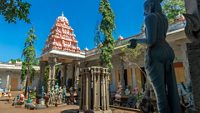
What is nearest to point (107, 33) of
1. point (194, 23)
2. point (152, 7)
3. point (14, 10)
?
point (14, 10)

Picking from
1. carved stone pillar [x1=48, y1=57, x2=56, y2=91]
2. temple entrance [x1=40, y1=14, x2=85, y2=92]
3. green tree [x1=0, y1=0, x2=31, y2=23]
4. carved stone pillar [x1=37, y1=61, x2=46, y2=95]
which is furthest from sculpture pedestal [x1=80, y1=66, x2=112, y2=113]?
carved stone pillar [x1=37, y1=61, x2=46, y2=95]

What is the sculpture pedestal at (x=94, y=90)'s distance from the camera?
861cm

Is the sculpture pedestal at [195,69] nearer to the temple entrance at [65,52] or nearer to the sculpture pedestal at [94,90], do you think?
the sculpture pedestal at [94,90]

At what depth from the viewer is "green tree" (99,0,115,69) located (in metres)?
15.7

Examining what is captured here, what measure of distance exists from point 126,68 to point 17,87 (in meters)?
26.8

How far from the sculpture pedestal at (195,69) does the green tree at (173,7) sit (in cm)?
1387

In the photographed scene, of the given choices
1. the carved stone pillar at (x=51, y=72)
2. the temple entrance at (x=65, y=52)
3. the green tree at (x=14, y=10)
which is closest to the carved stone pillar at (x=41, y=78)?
the temple entrance at (x=65, y=52)

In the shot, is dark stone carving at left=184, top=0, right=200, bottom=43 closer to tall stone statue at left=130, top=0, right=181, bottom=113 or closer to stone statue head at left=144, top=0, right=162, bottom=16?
tall stone statue at left=130, top=0, right=181, bottom=113

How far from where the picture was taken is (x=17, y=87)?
3741 centimetres

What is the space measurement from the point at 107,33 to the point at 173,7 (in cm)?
596

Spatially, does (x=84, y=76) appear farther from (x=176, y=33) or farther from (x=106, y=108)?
(x=176, y=33)

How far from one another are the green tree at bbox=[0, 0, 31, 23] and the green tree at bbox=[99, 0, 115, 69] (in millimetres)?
10554

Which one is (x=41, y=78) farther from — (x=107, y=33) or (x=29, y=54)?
(x=107, y=33)

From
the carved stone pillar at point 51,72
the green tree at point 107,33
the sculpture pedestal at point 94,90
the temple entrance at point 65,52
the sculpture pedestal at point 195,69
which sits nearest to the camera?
the sculpture pedestal at point 195,69
